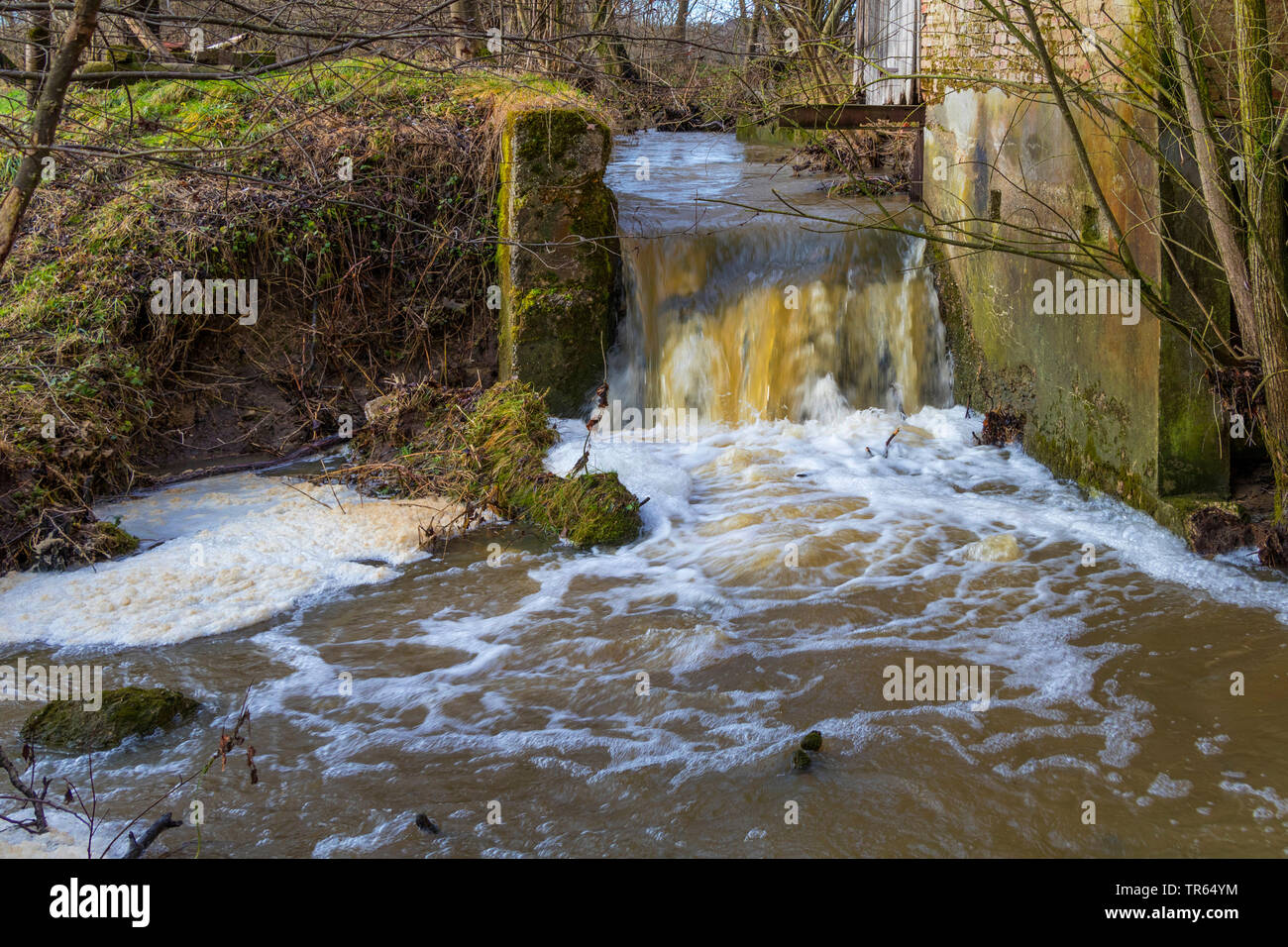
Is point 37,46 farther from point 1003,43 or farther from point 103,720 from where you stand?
point 1003,43

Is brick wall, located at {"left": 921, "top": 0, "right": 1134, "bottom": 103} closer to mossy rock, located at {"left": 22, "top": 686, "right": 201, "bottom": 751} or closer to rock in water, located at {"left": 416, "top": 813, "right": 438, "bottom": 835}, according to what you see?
rock in water, located at {"left": 416, "top": 813, "right": 438, "bottom": 835}

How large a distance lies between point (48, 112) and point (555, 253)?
5660 millimetres

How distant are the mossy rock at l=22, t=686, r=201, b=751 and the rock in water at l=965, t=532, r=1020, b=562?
177 inches

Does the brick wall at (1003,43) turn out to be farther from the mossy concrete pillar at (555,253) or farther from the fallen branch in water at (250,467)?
the fallen branch in water at (250,467)

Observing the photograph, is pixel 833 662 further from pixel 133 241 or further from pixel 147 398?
pixel 133 241

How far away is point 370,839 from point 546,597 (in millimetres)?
2365

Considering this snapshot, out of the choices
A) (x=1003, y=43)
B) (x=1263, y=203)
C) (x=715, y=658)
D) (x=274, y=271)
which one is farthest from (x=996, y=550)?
(x=274, y=271)

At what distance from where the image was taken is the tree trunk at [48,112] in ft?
9.57

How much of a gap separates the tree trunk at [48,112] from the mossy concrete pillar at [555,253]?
5433 millimetres

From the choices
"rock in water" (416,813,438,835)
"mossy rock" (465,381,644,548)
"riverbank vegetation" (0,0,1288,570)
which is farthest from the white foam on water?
"rock in water" (416,813,438,835)

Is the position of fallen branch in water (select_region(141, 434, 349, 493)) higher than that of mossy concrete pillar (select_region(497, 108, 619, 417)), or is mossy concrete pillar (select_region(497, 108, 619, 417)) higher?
mossy concrete pillar (select_region(497, 108, 619, 417))

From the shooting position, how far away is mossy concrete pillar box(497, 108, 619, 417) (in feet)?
27.8

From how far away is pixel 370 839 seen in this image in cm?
368

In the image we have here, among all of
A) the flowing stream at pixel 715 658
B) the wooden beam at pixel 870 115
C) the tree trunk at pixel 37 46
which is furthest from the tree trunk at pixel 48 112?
the wooden beam at pixel 870 115
